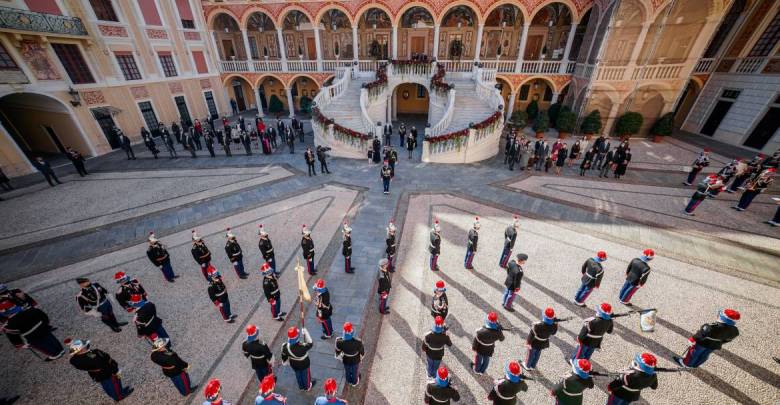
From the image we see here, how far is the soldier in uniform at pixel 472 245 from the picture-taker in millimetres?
8062

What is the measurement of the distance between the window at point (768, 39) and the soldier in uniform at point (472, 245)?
22.5 metres

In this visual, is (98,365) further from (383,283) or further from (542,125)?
(542,125)

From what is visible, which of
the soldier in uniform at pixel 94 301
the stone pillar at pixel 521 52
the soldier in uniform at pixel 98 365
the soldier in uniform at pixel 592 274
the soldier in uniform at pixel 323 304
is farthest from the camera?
the stone pillar at pixel 521 52

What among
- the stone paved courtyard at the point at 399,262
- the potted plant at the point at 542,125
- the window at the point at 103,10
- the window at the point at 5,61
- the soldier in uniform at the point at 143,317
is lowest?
the stone paved courtyard at the point at 399,262

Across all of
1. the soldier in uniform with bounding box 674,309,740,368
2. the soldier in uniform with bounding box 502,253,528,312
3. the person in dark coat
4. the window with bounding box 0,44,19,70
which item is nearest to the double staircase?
the soldier in uniform with bounding box 502,253,528,312

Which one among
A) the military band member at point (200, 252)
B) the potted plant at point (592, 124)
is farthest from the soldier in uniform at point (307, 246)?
the potted plant at point (592, 124)

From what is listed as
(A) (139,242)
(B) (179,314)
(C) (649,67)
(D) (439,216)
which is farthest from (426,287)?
(C) (649,67)

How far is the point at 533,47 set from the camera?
78.8 feet

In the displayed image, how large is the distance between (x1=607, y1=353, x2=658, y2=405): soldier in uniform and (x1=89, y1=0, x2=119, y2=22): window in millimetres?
28035

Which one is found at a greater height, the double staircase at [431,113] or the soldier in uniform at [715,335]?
the double staircase at [431,113]

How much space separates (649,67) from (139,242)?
91.0ft

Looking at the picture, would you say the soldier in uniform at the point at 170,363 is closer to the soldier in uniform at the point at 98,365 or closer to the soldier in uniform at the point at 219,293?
the soldier in uniform at the point at 98,365

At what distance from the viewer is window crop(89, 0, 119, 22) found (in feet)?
56.1

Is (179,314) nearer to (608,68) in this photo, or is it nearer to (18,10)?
(18,10)
